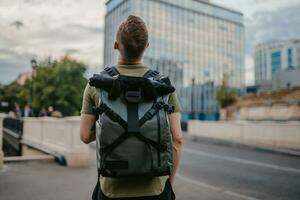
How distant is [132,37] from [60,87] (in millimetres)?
52054

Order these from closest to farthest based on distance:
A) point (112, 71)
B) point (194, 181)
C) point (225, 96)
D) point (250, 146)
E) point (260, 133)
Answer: point (112, 71) < point (194, 181) < point (250, 146) < point (260, 133) < point (225, 96)

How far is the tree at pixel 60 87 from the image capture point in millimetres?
51781

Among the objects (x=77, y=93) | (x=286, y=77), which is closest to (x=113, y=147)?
(x=77, y=93)

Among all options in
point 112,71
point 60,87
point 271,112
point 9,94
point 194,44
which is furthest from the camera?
point 9,94

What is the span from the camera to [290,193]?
22.8 ft

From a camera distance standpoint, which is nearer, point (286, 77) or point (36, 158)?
point (36, 158)

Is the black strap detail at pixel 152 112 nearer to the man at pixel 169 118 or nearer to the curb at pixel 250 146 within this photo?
the man at pixel 169 118

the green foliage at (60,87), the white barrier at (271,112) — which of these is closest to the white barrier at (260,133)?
the white barrier at (271,112)

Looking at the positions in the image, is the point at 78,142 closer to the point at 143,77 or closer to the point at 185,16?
the point at 143,77

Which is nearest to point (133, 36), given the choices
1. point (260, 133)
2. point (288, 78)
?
point (260, 133)

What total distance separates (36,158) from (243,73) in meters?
87.5

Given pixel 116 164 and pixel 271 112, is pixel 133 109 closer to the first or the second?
pixel 116 164

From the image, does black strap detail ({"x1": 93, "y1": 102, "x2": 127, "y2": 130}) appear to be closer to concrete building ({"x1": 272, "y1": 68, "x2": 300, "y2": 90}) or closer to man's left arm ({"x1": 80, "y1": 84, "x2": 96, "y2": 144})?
man's left arm ({"x1": 80, "y1": 84, "x2": 96, "y2": 144})

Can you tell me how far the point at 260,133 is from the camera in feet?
61.4
